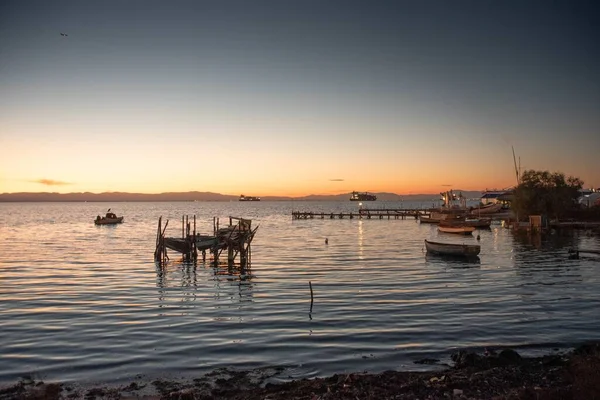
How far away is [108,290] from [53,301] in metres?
4.23

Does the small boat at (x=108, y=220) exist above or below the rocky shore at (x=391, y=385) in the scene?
above

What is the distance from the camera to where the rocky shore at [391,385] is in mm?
13125

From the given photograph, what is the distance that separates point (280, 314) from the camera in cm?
2592

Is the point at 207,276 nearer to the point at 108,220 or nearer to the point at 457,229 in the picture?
the point at 457,229

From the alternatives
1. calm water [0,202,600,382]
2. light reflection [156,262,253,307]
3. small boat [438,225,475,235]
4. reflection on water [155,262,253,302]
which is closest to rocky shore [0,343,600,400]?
calm water [0,202,600,382]

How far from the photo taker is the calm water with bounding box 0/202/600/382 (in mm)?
18562

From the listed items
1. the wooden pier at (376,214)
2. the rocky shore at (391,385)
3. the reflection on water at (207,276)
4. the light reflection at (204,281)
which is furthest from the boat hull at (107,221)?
the rocky shore at (391,385)

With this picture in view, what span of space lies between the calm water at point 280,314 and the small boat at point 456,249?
1.48 m

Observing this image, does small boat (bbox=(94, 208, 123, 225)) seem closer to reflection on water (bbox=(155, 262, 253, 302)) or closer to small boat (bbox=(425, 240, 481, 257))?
reflection on water (bbox=(155, 262, 253, 302))

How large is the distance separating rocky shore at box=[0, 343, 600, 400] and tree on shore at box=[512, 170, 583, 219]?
7438 cm

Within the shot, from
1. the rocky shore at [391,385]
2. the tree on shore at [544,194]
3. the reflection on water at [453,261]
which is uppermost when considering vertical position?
the tree on shore at [544,194]

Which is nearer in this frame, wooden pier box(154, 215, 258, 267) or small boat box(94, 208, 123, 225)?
wooden pier box(154, 215, 258, 267)

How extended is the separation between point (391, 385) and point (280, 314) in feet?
40.3

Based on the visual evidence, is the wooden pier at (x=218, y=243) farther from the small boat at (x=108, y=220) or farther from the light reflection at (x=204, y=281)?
the small boat at (x=108, y=220)
